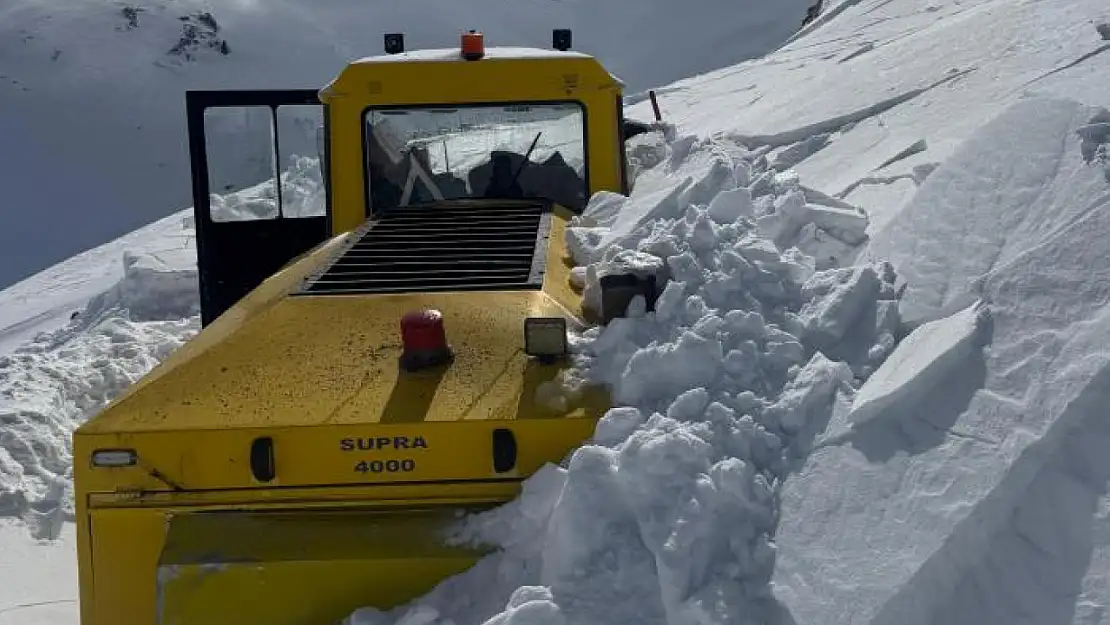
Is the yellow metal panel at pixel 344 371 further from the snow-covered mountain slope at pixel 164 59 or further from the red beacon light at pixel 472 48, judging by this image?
the snow-covered mountain slope at pixel 164 59

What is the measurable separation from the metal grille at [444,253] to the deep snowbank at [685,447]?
1.25 ft

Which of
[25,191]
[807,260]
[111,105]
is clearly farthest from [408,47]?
[807,260]

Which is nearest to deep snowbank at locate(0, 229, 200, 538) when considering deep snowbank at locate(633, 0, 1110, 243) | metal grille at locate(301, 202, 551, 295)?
metal grille at locate(301, 202, 551, 295)

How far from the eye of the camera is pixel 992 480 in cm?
243

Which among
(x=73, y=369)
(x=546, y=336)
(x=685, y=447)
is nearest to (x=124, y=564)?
(x=546, y=336)

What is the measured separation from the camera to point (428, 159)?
195 inches

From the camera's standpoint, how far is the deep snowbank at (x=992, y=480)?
90.4 inches

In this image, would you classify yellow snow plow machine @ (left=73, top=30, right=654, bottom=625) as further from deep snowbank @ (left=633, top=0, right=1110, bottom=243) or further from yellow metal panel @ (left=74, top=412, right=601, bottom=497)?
deep snowbank @ (left=633, top=0, right=1110, bottom=243)

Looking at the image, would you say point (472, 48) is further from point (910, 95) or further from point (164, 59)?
point (164, 59)

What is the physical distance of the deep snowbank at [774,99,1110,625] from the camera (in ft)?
7.54

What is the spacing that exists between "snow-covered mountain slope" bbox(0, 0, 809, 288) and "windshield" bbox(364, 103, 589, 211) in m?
18.3

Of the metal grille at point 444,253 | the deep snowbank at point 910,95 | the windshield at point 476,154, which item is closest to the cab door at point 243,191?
the windshield at point 476,154

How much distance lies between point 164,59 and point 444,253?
29.4 m

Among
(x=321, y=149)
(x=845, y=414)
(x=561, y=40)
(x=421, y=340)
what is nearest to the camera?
(x=845, y=414)
